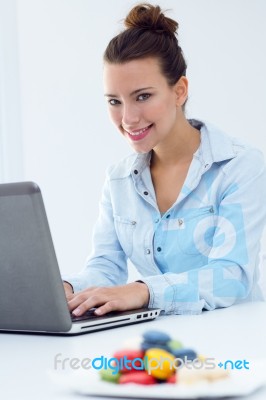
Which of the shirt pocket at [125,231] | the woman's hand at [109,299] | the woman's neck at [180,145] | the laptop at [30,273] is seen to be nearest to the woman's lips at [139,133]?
the woman's neck at [180,145]

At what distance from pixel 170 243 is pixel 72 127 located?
6.41ft

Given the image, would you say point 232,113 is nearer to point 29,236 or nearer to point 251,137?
point 251,137

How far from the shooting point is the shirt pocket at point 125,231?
7.05 ft

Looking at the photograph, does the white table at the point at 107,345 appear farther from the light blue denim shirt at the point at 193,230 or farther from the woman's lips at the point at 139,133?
the woman's lips at the point at 139,133

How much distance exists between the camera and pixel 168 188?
2.18m

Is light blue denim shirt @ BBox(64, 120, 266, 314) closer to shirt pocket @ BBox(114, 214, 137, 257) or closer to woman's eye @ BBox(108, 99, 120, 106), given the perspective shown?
shirt pocket @ BBox(114, 214, 137, 257)

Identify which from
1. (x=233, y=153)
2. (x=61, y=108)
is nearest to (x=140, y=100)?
(x=233, y=153)

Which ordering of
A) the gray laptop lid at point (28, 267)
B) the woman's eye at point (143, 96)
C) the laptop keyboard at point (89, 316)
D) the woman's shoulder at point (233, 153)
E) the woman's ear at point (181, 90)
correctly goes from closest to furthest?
1. the gray laptop lid at point (28, 267)
2. the laptop keyboard at point (89, 316)
3. the woman's shoulder at point (233, 153)
4. the woman's eye at point (143, 96)
5. the woman's ear at point (181, 90)

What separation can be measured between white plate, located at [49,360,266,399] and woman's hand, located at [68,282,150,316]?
594mm

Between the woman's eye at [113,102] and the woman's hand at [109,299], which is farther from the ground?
the woman's eye at [113,102]

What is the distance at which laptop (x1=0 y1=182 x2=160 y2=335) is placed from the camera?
1234 millimetres

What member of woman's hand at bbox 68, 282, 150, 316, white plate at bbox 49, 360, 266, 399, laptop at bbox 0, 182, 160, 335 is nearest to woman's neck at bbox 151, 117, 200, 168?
woman's hand at bbox 68, 282, 150, 316

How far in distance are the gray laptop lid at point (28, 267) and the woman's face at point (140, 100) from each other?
85 cm

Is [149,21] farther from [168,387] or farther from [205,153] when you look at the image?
[168,387]
